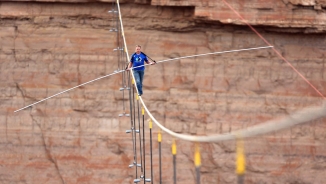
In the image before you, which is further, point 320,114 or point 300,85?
point 300,85

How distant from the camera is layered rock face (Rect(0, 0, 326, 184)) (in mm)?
10664

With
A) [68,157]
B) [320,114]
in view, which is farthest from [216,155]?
[320,114]

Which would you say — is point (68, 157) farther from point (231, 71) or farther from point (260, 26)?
point (260, 26)

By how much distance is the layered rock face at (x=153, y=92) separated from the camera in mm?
10664

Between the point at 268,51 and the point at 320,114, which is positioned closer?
the point at 320,114

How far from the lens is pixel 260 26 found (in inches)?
412

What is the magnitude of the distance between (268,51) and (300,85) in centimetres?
66

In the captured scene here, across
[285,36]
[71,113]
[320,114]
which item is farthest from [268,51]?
[320,114]

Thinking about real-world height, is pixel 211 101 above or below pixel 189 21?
below

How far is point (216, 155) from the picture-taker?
35.3 ft

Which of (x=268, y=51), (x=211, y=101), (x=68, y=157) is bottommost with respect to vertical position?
(x=68, y=157)

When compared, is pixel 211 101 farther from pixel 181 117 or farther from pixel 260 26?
pixel 260 26

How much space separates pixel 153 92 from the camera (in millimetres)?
10727

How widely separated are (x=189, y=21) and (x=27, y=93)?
2.50 metres
